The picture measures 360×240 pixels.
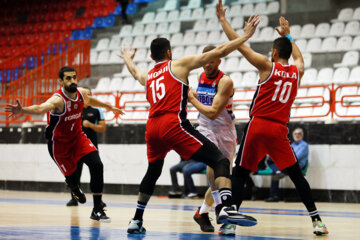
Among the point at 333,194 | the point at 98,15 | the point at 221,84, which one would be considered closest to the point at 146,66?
the point at 98,15

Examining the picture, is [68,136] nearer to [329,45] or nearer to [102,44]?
[329,45]

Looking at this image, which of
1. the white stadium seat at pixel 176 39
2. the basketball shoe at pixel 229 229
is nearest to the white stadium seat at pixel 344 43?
the white stadium seat at pixel 176 39

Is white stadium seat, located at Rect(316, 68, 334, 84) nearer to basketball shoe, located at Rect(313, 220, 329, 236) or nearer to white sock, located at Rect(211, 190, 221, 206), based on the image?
basketball shoe, located at Rect(313, 220, 329, 236)

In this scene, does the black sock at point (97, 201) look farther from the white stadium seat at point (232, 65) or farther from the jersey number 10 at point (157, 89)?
the white stadium seat at point (232, 65)

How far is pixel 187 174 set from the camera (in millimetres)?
13938

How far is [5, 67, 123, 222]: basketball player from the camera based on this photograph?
8766 mm

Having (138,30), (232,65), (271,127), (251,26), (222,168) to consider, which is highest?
(138,30)

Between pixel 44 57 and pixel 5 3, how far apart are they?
773 cm

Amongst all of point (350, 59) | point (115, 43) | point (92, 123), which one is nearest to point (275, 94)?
point (92, 123)

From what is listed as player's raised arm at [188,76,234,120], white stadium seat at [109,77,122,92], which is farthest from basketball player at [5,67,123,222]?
white stadium seat at [109,77,122,92]

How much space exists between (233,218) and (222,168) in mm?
541

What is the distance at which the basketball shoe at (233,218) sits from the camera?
6.31 meters

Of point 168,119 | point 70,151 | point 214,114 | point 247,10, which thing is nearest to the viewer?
point 168,119

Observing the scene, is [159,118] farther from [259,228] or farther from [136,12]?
[136,12]
